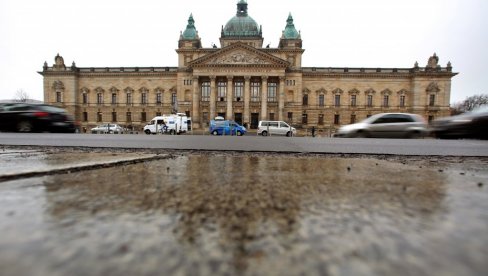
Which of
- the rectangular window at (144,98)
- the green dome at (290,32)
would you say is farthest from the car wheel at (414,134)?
the green dome at (290,32)

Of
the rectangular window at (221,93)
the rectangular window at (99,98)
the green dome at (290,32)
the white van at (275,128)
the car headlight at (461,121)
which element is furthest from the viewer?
the green dome at (290,32)

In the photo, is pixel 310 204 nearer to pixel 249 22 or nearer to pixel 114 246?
pixel 114 246

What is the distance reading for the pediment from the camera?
148 ft

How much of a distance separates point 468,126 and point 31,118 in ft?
37.1

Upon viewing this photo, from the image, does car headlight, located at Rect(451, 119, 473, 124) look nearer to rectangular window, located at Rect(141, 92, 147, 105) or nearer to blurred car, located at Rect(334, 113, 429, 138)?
blurred car, located at Rect(334, 113, 429, 138)

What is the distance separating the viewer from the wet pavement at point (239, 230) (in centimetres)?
62

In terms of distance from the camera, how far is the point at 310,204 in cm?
113

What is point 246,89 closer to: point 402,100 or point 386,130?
point 402,100

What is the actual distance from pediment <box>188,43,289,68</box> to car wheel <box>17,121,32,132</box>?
38801 mm

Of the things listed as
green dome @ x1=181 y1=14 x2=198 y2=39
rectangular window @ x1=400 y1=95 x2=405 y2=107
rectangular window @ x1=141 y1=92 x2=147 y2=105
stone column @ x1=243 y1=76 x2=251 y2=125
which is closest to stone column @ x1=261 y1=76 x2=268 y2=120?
stone column @ x1=243 y1=76 x2=251 y2=125

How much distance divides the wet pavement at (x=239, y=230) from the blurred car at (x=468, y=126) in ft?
23.3

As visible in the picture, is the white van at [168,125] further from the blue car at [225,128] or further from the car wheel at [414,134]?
the car wheel at [414,134]

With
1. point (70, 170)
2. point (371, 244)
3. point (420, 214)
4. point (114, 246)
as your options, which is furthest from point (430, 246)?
point (70, 170)

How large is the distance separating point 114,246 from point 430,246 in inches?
30.4
